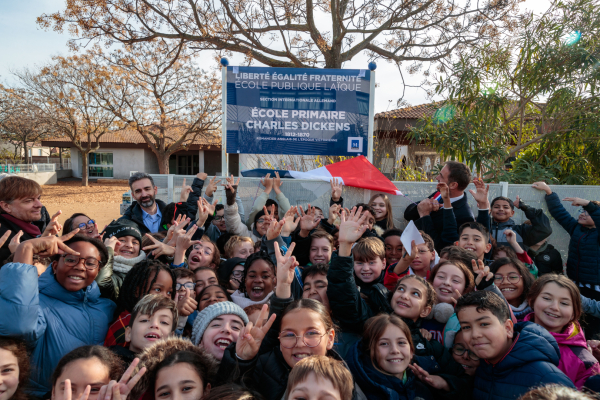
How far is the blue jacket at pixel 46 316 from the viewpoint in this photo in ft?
6.34

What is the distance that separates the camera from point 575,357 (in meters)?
2.12

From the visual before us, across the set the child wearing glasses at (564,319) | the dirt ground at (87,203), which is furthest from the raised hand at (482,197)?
the dirt ground at (87,203)

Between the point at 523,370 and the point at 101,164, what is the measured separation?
3388 cm

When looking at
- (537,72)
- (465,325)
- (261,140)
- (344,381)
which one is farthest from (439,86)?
(344,381)

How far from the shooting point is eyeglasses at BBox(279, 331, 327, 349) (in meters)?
1.93

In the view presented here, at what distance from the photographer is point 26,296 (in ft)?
6.44

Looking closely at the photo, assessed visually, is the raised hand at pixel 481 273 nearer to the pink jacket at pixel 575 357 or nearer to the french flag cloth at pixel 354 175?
the pink jacket at pixel 575 357

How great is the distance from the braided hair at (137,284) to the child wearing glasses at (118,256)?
0.47 feet

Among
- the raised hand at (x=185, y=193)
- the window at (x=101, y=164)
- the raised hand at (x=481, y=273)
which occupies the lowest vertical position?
the raised hand at (x=481, y=273)

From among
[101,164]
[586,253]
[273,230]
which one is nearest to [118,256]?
[273,230]

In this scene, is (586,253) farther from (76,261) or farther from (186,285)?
(76,261)

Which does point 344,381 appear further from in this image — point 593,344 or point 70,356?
point 593,344

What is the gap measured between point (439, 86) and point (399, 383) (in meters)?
6.85

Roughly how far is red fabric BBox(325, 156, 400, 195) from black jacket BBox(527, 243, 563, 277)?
5.41 feet
